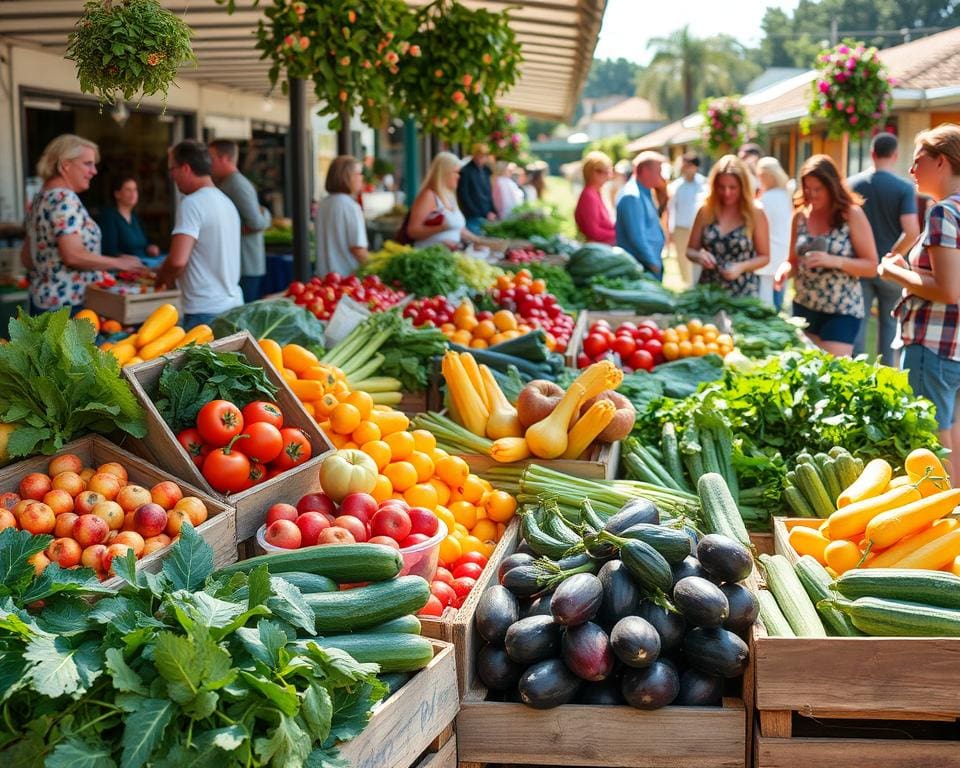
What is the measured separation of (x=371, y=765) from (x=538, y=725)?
66cm

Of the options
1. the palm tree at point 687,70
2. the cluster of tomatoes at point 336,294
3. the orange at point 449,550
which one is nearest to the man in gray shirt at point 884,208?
the cluster of tomatoes at point 336,294

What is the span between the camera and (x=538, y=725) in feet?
9.14

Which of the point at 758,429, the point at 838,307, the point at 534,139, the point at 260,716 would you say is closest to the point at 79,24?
the point at 260,716

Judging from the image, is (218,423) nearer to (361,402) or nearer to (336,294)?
(361,402)

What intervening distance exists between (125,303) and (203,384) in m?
2.74

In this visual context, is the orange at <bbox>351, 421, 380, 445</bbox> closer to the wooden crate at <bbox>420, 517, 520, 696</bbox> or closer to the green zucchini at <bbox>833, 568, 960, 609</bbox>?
the wooden crate at <bbox>420, 517, 520, 696</bbox>

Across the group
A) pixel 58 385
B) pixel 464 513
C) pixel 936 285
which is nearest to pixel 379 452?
pixel 464 513

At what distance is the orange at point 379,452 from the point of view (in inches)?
142

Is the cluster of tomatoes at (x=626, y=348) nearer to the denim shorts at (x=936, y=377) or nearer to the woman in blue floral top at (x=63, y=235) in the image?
the denim shorts at (x=936, y=377)

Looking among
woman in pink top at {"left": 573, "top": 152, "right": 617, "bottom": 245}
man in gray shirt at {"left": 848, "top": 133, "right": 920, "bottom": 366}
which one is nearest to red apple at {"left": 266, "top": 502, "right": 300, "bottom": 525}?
man in gray shirt at {"left": 848, "top": 133, "right": 920, "bottom": 366}

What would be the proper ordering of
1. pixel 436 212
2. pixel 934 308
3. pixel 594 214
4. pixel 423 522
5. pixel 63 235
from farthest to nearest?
1. pixel 594 214
2. pixel 436 212
3. pixel 63 235
4. pixel 934 308
5. pixel 423 522

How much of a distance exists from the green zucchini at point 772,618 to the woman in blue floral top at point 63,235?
4.67m

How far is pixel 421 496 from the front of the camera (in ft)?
11.5

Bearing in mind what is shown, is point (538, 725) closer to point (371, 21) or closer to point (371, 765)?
point (371, 765)
